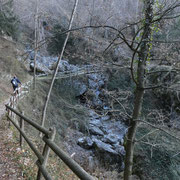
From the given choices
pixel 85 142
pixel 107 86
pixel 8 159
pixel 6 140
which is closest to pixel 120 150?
pixel 85 142

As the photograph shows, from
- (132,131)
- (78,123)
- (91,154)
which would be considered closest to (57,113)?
(78,123)

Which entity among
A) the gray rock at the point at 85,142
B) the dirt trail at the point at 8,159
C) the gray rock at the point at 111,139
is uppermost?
the dirt trail at the point at 8,159

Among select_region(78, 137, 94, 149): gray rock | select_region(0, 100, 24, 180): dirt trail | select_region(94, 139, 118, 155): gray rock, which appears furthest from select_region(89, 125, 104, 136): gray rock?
select_region(0, 100, 24, 180): dirt trail

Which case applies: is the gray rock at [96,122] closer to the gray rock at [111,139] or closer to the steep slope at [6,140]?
the gray rock at [111,139]

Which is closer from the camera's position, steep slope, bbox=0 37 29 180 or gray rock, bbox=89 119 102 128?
steep slope, bbox=0 37 29 180

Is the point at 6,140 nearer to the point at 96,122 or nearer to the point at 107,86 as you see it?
the point at 96,122

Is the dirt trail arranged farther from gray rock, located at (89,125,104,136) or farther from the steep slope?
gray rock, located at (89,125,104,136)

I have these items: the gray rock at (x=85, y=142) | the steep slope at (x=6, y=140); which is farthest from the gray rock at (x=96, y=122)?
the steep slope at (x=6, y=140)

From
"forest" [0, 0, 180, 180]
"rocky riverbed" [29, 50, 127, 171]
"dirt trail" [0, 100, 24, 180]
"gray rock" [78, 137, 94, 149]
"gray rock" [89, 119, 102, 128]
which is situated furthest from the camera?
"gray rock" [89, 119, 102, 128]

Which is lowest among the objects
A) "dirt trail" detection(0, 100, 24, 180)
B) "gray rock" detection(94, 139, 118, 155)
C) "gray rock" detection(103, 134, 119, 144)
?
"gray rock" detection(94, 139, 118, 155)

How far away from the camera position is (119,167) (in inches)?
396

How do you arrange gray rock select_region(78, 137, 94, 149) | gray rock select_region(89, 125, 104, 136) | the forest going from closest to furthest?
1. the forest
2. gray rock select_region(78, 137, 94, 149)
3. gray rock select_region(89, 125, 104, 136)

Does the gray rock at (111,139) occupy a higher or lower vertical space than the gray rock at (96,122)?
lower

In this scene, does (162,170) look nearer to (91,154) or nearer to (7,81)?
(91,154)
